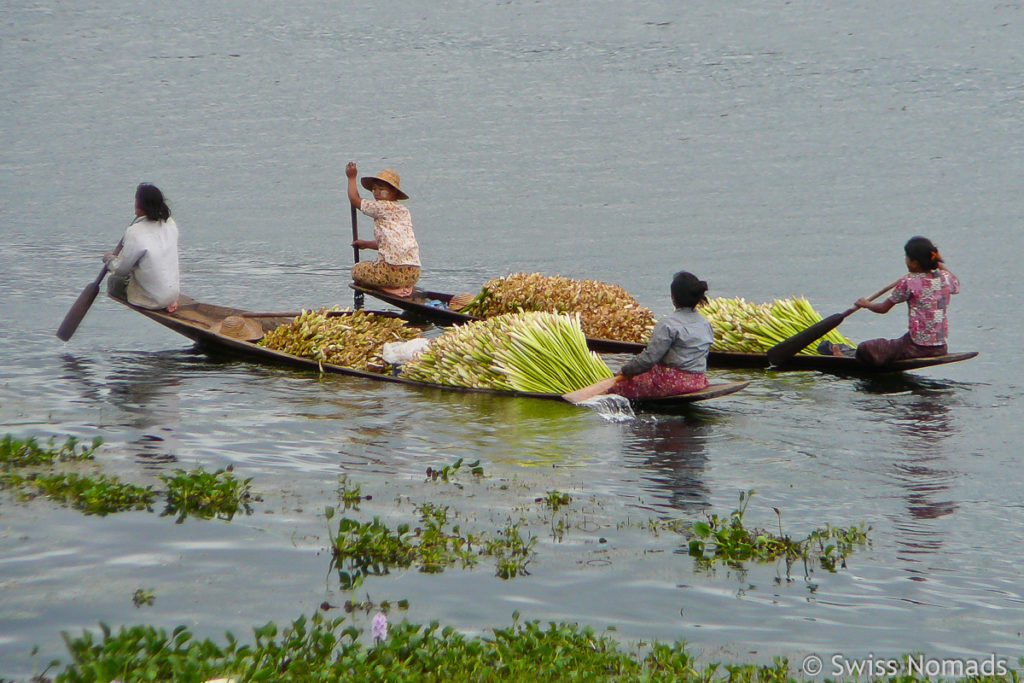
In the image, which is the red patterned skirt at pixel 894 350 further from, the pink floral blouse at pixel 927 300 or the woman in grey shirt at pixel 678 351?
the woman in grey shirt at pixel 678 351

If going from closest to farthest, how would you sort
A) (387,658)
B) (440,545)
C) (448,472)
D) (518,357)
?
(387,658), (440,545), (448,472), (518,357)

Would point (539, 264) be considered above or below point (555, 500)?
above

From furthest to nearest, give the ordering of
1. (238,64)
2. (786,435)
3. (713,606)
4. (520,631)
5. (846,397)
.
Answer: (238,64) → (846,397) → (786,435) → (713,606) → (520,631)

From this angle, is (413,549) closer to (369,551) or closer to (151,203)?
(369,551)

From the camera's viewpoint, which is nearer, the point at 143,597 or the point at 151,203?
the point at 143,597

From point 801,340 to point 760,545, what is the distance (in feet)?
16.6

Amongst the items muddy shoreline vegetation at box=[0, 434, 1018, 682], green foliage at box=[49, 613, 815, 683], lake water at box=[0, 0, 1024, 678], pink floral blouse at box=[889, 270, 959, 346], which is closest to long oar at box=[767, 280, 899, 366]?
pink floral blouse at box=[889, 270, 959, 346]

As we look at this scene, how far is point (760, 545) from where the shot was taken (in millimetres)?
6664

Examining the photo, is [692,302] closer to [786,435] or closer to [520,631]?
[786,435]

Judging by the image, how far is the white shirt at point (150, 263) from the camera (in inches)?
464

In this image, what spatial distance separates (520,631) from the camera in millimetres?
5379

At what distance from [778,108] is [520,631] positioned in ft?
99.7

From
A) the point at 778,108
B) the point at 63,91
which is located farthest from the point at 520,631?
the point at 63,91

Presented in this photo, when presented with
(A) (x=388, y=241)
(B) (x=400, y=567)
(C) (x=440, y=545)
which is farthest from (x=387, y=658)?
(A) (x=388, y=241)
